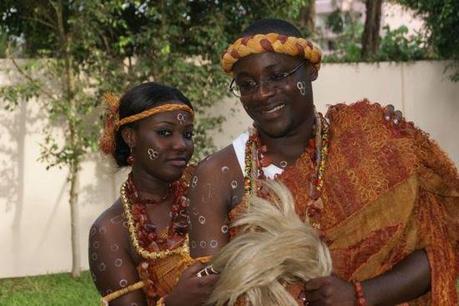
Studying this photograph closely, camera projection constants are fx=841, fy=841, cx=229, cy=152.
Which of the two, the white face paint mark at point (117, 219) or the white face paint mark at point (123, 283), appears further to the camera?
the white face paint mark at point (117, 219)

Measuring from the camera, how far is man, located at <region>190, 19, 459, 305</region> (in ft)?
7.29

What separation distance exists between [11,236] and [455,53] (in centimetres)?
552

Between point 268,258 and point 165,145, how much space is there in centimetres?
130

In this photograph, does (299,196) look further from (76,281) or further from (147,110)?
(76,281)

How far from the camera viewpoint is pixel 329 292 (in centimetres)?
211

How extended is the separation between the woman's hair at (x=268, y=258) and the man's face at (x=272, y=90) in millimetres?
232

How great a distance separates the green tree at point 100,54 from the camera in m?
8.02

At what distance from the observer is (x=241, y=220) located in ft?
7.08

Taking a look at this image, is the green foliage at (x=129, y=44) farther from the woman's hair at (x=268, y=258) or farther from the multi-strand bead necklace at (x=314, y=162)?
the woman's hair at (x=268, y=258)

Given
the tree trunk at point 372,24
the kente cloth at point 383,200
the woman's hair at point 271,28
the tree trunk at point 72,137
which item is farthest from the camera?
the tree trunk at point 372,24

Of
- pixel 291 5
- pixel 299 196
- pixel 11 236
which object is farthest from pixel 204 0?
pixel 299 196

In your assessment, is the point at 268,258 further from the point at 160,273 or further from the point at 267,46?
the point at 160,273

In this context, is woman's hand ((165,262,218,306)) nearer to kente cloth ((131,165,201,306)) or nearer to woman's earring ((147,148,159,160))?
kente cloth ((131,165,201,306))

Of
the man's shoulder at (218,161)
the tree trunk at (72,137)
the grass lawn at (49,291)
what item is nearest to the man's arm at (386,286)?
the man's shoulder at (218,161)
